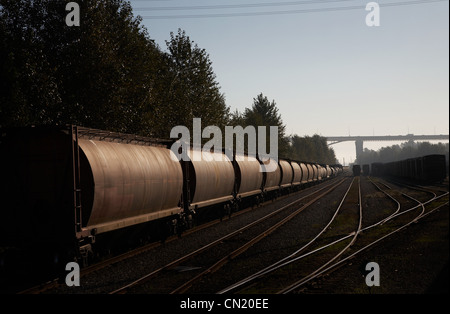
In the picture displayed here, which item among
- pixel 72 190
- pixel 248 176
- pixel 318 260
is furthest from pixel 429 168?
pixel 72 190

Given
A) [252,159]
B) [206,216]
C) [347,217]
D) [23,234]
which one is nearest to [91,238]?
[23,234]

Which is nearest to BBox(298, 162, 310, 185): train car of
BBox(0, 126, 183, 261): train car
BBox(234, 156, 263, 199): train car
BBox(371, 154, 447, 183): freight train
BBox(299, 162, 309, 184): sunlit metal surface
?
BBox(299, 162, 309, 184): sunlit metal surface

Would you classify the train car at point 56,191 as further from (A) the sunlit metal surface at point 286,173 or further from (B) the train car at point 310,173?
(B) the train car at point 310,173

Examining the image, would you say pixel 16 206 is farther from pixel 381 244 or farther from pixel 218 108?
pixel 218 108

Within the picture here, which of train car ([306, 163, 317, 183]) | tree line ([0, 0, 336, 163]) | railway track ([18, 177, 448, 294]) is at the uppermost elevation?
tree line ([0, 0, 336, 163])

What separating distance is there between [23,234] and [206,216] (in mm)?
11965

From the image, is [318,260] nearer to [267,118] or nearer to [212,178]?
[212,178]

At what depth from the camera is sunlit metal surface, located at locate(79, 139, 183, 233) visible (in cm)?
1146

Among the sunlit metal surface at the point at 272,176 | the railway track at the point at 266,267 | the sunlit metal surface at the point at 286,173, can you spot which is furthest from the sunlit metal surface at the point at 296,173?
the railway track at the point at 266,267

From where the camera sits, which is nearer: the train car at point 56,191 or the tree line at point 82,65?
the train car at point 56,191

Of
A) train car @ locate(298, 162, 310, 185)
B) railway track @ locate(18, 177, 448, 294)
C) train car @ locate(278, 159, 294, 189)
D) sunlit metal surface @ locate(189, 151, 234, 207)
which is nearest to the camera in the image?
railway track @ locate(18, 177, 448, 294)

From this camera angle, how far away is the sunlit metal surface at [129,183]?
11.5m

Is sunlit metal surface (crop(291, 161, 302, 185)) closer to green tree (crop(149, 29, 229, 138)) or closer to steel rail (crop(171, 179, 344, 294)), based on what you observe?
green tree (crop(149, 29, 229, 138))

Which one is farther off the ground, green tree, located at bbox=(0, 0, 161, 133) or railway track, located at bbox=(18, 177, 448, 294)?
green tree, located at bbox=(0, 0, 161, 133)
